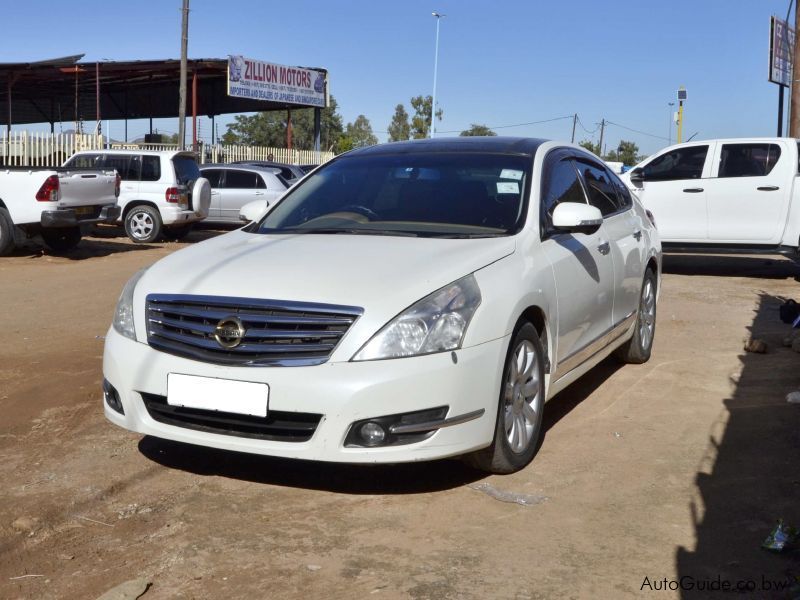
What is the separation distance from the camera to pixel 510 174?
526cm

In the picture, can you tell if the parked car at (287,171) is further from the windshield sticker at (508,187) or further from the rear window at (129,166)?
the windshield sticker at (508,187)

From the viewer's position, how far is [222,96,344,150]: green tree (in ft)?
236

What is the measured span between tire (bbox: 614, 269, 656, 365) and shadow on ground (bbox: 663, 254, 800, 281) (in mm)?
6973

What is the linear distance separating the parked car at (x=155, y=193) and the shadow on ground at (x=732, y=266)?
8.76 meters

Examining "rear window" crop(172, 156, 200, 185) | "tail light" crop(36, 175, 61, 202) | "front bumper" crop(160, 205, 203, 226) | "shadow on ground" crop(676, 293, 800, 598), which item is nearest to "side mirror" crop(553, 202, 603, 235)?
"shadow on ground" crop(676, 293, 800, 598)

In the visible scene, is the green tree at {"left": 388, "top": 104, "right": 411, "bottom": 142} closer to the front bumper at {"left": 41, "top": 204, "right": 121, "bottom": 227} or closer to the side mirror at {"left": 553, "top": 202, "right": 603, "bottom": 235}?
the front bumper at {"left": 41, "top": 204, "right": 121, "bottom": 227}

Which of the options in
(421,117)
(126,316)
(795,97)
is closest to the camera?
(126,316)

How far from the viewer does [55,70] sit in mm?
29844

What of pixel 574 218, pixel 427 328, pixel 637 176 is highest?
pixel 637 176

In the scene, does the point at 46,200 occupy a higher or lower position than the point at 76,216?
higher

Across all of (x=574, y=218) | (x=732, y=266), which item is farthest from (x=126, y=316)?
(x=732, y=266)

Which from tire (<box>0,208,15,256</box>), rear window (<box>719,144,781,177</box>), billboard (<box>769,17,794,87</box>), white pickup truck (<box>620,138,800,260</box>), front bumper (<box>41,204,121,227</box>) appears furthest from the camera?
billboard (<box>769,17,794,87</box>)

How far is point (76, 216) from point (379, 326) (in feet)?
38.6

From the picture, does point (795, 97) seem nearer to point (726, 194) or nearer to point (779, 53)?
point (726, 194)
